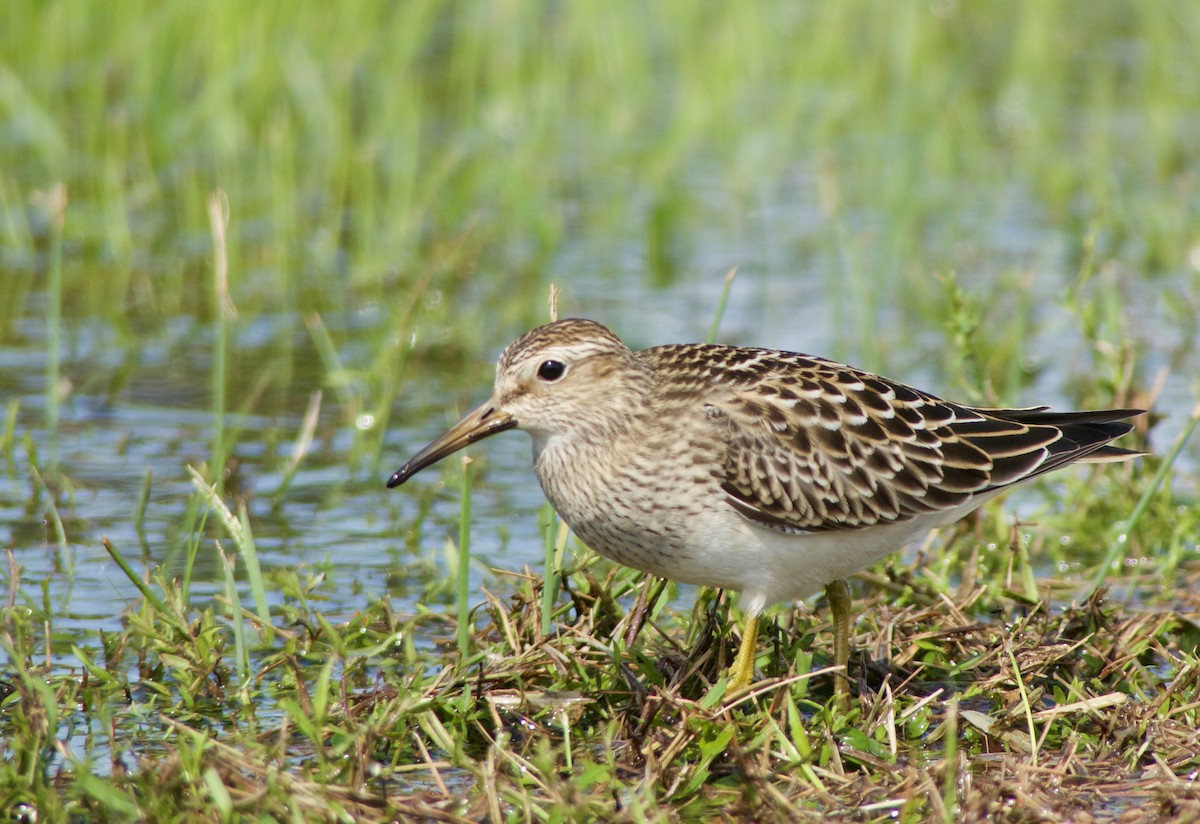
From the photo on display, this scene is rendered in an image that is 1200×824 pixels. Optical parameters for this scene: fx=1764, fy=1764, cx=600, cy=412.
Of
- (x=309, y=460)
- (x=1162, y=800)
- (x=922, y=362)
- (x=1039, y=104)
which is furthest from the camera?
(x=1039, y=104)

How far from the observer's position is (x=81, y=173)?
1165 centimetres

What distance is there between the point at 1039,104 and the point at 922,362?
4860 millimetres

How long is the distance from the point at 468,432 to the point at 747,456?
3.16 feet

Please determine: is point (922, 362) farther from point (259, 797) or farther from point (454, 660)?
point (259, 797)

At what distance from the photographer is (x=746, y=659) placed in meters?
5.64

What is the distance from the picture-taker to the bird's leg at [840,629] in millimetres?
5844

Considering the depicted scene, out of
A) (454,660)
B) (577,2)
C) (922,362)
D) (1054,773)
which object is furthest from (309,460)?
(577,2)

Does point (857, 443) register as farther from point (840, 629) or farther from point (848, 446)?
point (840, 629)

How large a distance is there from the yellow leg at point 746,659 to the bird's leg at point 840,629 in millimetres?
322

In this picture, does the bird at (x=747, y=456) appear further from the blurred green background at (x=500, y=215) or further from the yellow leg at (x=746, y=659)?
the blurred green background at (x=500, y=215)

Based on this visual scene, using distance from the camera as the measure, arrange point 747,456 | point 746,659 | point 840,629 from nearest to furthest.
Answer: point 746,659
point 747,456
point 840,629

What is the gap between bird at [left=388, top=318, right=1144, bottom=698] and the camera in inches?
224

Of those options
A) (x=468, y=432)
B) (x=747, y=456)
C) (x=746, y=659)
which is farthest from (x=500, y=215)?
(x=746, y=659)

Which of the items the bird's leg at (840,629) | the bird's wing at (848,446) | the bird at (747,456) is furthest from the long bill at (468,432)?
the bird's leg at (840,629)
